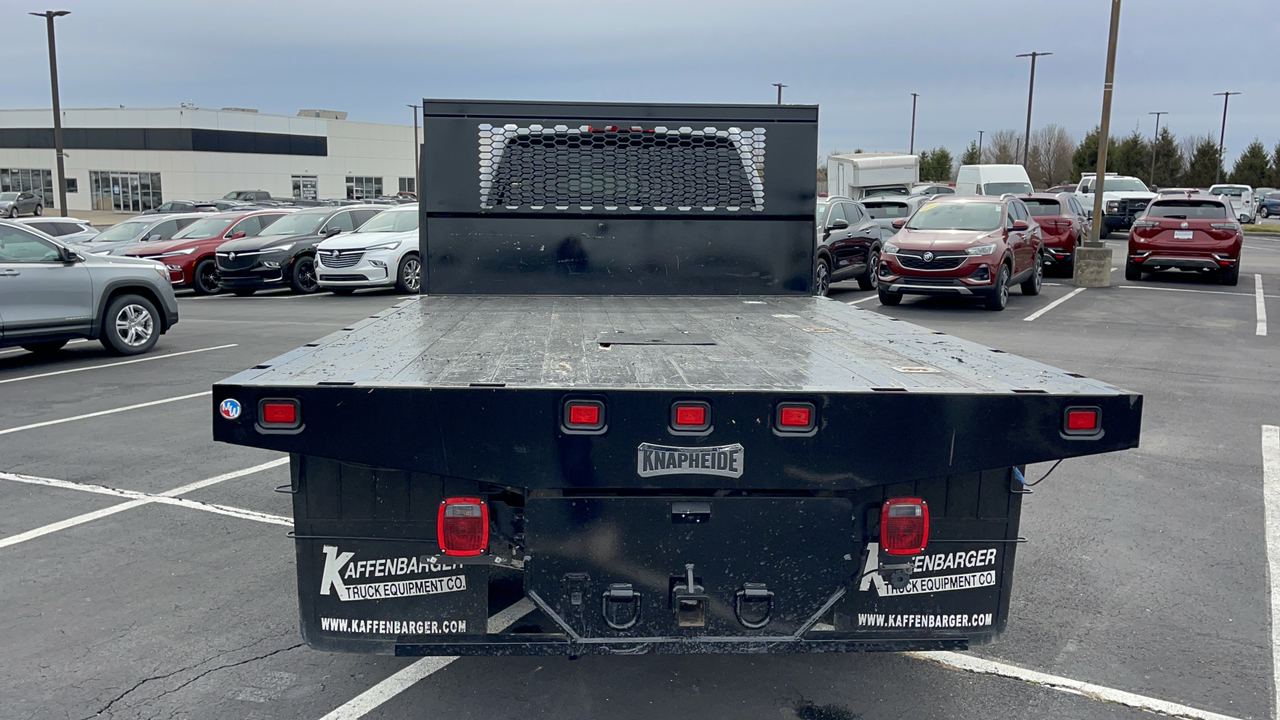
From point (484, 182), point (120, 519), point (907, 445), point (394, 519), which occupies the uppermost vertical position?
point (484, 182)

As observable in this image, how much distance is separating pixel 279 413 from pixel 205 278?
63.8 ft

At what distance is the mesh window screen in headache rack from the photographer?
5949 mm

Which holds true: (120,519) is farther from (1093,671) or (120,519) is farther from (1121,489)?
(1121,489)

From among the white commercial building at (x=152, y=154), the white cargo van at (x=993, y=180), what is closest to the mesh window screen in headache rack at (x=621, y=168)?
the white cargo van at (x=993, y=180)

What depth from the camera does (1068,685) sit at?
12.4ft

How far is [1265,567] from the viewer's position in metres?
5.04

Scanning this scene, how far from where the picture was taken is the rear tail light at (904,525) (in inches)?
122

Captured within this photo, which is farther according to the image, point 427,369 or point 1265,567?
point 1265,567

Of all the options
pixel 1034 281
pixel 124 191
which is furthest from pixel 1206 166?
pixel 124 191

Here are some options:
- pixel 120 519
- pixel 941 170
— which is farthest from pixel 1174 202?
pixel 941 170

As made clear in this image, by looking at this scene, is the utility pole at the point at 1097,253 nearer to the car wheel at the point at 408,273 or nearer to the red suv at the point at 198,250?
the car wheel at the point at 408,273

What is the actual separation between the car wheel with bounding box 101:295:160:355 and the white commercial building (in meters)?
58.6

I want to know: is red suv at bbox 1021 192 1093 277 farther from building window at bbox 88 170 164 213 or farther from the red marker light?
building window at bbox 88 170 164 213

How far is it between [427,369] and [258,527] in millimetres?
3012
